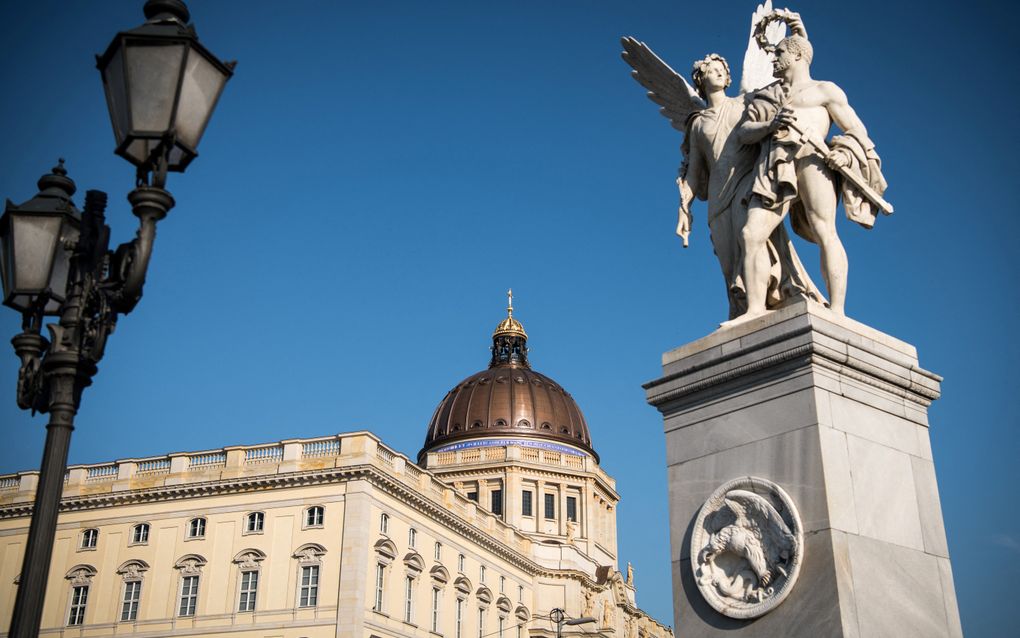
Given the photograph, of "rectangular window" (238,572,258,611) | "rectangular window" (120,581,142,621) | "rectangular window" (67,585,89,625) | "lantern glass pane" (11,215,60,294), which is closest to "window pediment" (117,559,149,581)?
"rectangular window" (120,581,142,621)

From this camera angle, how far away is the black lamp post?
4934 millimetres

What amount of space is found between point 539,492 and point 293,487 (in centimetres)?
3378

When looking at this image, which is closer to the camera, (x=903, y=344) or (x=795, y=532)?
(x=795, y=532)

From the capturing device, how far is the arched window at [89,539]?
162ft

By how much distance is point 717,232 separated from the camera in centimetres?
808

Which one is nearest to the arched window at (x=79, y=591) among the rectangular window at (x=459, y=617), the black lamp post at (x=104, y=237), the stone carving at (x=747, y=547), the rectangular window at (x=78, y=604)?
the rectangular window at (x=78, y=604)

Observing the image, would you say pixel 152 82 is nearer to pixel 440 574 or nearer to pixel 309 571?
pixel 309 571

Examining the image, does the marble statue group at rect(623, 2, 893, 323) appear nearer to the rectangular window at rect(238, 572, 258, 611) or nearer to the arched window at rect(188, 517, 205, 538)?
the rectangular window at rect(238, 572, 258, 611)

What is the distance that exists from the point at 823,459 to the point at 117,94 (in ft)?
14.8

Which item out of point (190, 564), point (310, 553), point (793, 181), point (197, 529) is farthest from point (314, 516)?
point (793, 181)

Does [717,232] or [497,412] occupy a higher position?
[497,412]

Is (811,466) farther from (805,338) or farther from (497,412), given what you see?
(497,412)

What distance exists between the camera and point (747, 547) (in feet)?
21.7

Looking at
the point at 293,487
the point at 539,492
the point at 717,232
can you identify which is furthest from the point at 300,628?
the point at 717,232
